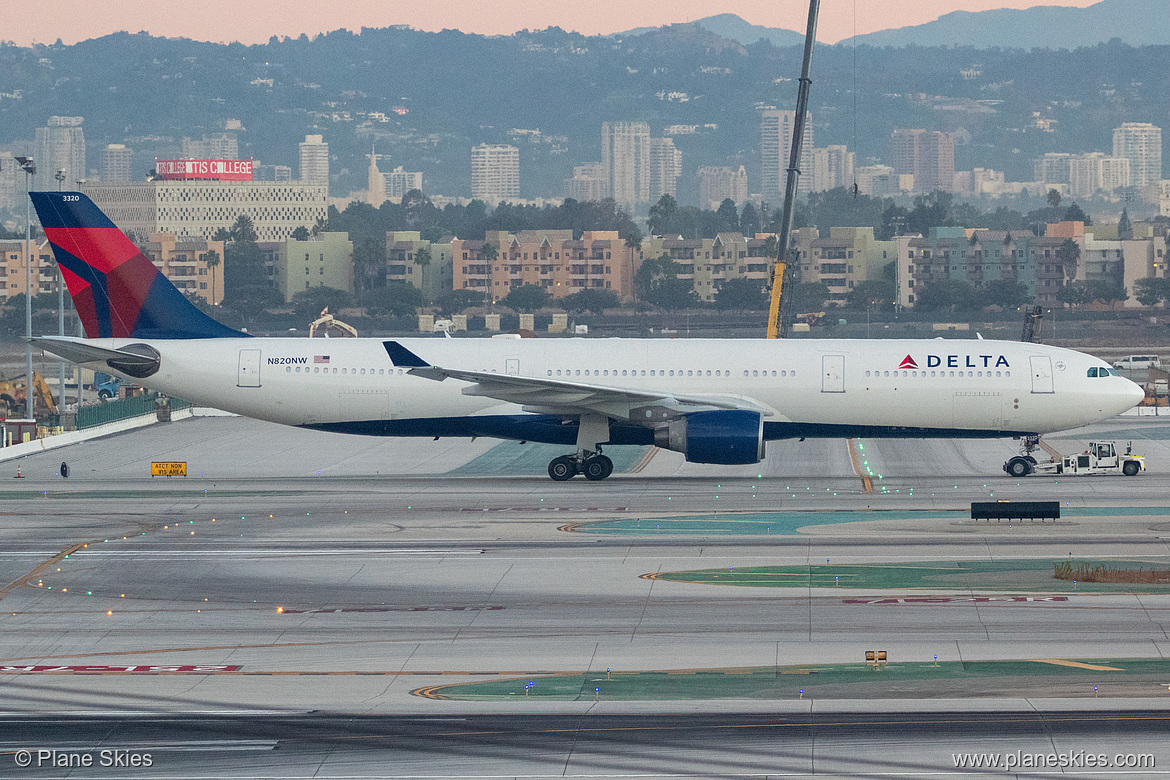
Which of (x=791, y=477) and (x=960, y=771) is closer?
(x=960, y=771)

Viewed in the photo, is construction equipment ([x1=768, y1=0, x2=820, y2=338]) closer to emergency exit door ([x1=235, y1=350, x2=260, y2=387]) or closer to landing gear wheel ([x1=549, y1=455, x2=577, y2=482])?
landing gear wheel ([x1=549, y1=455, x2=577, y2=482])

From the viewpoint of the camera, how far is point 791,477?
1887 inches

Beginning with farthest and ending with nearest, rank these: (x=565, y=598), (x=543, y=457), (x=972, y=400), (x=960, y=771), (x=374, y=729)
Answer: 1. (x=543, y=457)
2. (x=972, y=400)
3. (x=565, y=598)
4. (x=374, y=729)
5. (x=960, y=771)

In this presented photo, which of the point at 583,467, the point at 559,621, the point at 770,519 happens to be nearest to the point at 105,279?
the point at 583,467

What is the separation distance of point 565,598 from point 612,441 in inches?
714

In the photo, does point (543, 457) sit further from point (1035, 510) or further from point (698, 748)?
point (698, 748)

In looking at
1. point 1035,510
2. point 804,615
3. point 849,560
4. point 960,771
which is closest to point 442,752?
point 960,771

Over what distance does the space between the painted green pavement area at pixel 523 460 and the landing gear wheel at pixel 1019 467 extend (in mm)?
12654

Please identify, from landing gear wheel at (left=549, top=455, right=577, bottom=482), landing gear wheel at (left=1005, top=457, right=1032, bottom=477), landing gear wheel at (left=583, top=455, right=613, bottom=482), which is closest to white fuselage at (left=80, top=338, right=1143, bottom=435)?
landing gear wheel at (left=1005, top=457, right=1032, bottom=477)

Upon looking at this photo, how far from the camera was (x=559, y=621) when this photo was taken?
85.0 feet

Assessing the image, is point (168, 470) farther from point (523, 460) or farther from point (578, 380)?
point (578, 380)

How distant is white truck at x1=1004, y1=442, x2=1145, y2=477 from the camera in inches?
1854

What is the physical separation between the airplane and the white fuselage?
0.04 metres

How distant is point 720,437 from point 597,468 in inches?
192
